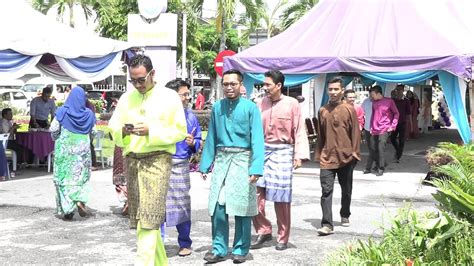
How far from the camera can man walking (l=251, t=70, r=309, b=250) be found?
7016 mm

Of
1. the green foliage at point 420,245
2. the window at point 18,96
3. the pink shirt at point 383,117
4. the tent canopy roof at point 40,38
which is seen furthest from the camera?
the window at point 18,96

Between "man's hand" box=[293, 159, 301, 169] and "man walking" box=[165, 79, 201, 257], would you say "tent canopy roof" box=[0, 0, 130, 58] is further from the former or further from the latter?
"man's hand" box=[293, 159, 301, 169]

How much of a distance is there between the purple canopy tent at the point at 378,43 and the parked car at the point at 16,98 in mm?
22382

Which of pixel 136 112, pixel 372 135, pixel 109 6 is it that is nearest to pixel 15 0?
pixel 372 135

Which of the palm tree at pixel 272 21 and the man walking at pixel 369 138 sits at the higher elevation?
the palm tree at pixel 272 21

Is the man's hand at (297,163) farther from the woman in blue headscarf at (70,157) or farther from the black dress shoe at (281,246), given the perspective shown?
the woman in blue headscarf at (70,157)

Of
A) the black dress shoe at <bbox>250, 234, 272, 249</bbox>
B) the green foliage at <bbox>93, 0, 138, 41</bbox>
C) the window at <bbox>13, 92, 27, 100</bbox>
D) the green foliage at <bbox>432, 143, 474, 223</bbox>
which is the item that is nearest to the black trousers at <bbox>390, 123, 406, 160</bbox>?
the black dress shoe at <bbox>250, 234, 272, 249</bbox>

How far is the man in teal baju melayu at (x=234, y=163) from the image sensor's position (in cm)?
635

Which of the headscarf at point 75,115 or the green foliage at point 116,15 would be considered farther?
the green foliage at point 116,15

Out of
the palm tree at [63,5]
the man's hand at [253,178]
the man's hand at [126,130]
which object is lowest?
the man's hand at [253,178]

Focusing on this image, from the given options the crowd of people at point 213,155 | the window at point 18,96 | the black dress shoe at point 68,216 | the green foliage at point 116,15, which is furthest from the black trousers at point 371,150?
the window at point 18,96

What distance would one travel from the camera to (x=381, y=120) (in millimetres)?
13062

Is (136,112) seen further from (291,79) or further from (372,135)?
(291,79)

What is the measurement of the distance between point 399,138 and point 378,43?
234 cm
